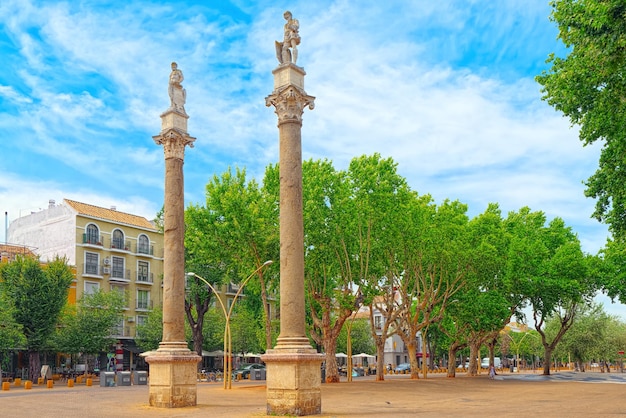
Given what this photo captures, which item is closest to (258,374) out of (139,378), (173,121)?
(139,378)

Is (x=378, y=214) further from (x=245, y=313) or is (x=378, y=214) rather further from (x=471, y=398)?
(x=245, y=313)

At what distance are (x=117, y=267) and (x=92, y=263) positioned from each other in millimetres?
2954

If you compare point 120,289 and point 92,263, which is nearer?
point 92,263

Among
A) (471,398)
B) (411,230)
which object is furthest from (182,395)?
(411,230)

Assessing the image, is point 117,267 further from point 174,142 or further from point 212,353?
point 174,142

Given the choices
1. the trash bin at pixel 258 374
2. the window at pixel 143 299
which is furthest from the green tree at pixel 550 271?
the window at pixel 143 299

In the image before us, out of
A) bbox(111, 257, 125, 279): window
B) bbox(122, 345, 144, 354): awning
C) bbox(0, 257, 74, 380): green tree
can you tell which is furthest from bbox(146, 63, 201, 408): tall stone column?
bbox(122, 345, 144, 354): awning

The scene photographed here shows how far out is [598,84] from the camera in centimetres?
2098

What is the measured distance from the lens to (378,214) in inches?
1517

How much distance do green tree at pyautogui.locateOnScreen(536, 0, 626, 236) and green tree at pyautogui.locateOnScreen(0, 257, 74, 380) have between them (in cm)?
3561

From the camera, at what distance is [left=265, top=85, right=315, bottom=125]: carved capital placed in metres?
19.7

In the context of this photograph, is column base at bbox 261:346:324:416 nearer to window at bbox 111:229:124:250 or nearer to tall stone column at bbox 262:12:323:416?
tall stone column at bbox 262:12:323:416

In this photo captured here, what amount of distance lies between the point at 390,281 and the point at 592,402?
2019 cm

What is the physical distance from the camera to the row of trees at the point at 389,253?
37.7 metres
